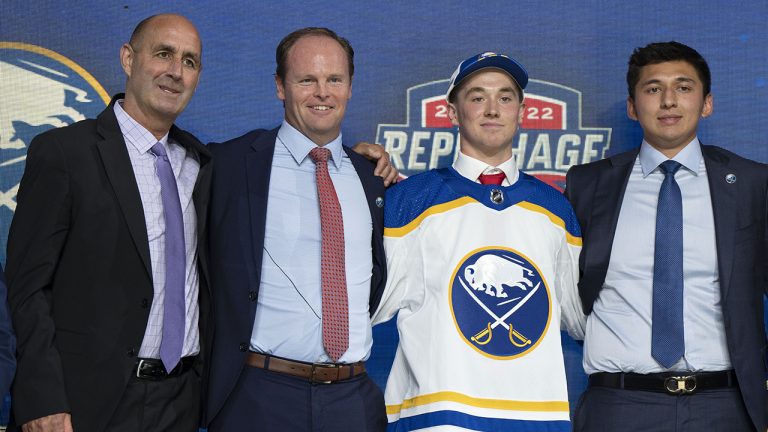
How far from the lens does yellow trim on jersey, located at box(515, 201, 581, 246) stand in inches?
102

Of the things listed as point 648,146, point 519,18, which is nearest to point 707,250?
point 648,146

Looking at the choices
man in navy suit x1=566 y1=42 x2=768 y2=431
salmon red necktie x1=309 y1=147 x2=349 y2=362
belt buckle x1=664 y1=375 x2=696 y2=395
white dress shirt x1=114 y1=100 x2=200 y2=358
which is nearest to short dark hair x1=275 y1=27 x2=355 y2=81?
salmon red necktie x1=309 y1=147 x2=349 y2=362

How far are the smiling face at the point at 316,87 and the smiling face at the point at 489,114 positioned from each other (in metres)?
0.35

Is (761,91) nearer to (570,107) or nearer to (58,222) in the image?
(570,107)

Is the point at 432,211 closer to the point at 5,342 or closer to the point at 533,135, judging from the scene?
the point at 533,135

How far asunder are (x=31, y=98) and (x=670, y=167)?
7.31 ft

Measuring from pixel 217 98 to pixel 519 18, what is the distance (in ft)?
3.77

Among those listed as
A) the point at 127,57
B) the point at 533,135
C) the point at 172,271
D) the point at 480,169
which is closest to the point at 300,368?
the point at 172,271

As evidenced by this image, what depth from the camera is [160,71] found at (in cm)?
254

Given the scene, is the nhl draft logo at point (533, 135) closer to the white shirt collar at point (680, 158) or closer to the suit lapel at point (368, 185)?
the white shirt collar at point (680, 158)

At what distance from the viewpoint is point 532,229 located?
255 centimetres

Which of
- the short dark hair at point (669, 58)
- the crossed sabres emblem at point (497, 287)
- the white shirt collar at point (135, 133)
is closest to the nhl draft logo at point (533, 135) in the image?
the short dark hair at point (669, 58)

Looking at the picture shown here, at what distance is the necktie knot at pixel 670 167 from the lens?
2.86m

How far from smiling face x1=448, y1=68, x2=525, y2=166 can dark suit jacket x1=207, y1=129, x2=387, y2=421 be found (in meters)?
0.32
